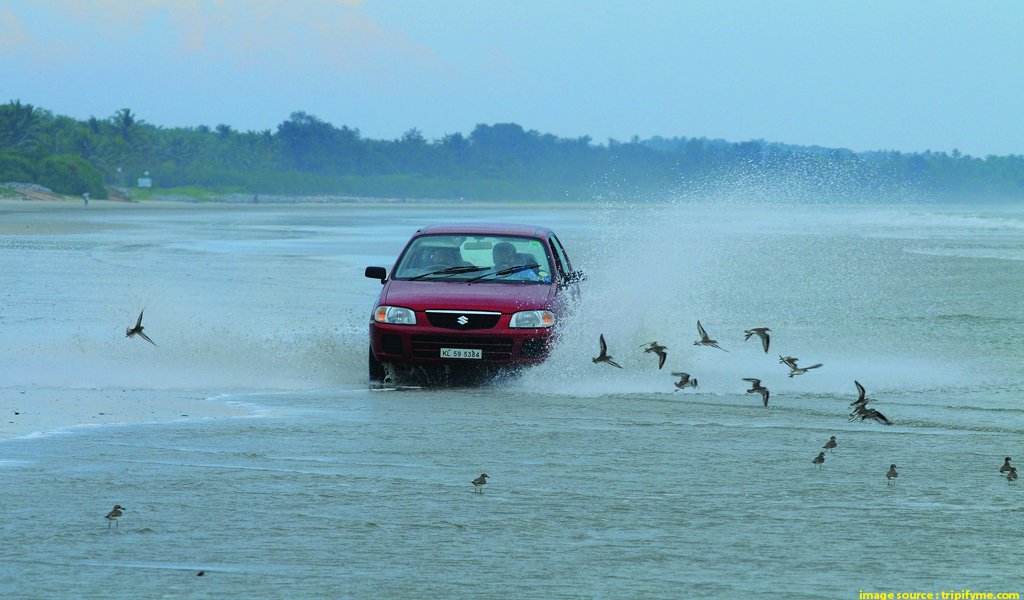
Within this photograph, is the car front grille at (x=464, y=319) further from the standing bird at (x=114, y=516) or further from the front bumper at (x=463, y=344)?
the standing bird at (x=114, y=516)

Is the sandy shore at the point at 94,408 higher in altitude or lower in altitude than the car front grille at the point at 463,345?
lower

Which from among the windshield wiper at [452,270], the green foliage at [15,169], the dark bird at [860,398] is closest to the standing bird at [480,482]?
the dark bird at [860,398]

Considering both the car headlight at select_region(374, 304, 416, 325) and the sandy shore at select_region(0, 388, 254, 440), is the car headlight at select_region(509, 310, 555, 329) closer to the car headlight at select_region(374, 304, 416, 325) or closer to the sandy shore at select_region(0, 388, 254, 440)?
the car headlight at select_region(374, 304, 416, 325)

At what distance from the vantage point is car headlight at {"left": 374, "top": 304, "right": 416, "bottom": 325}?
12430 mm

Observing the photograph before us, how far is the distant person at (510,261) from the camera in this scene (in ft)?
44.1

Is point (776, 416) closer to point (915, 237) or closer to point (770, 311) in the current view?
point (770, 311)

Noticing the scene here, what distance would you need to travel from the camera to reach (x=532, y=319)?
12516mm

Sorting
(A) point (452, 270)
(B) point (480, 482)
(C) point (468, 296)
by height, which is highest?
(A) point (452, 270)

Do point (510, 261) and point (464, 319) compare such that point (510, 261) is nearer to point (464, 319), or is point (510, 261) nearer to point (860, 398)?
point (464, 319)

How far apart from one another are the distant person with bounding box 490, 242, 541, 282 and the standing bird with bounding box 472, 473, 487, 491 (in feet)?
19.1

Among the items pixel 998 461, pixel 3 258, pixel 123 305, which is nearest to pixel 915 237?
pixel 3 258

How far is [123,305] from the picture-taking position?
828 inches

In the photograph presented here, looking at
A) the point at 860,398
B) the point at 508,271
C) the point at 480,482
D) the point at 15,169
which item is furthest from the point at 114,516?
the point at 15,169

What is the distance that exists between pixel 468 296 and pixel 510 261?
3.76 feet
